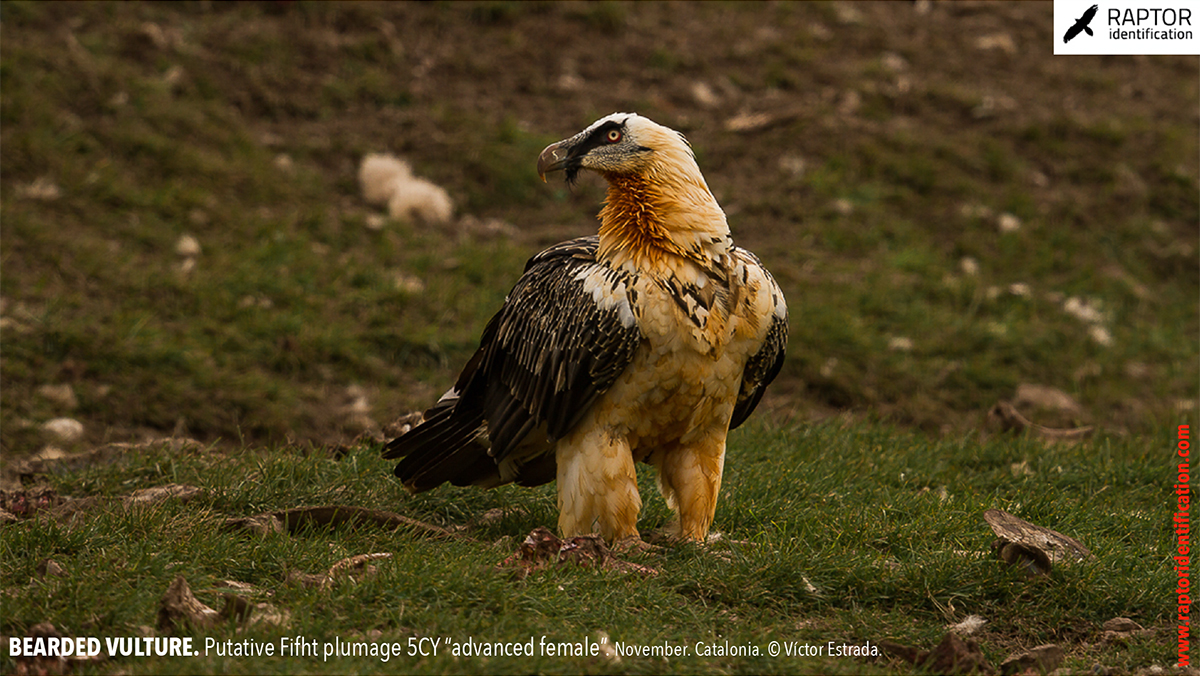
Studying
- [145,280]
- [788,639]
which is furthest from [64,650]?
[145,280]

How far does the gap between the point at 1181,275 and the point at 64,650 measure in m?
10.9

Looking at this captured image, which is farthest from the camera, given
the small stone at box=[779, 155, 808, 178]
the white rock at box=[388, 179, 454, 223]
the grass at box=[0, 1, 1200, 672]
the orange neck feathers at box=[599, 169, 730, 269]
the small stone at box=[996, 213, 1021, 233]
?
the small stone at box=[779, 155, 808, 178]

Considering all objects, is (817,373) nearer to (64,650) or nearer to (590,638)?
(590,638)

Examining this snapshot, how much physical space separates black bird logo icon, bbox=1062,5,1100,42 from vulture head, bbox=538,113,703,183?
722cm

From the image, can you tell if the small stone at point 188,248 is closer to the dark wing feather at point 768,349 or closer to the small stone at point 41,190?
the small stone at point 41,190

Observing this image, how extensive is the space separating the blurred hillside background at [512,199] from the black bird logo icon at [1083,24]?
836mm

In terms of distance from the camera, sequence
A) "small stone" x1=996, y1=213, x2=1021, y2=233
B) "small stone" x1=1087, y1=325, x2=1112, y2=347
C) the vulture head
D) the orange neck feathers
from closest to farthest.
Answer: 1. the orange neck feathers
2. the vulture head
3. "small stone" x1=1087, y1=325, x2=1112, y2=347
4. "small stone" x1=996, y1=213, x2=1021, y2=233

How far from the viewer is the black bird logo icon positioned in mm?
11045

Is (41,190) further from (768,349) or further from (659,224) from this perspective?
(768,349)

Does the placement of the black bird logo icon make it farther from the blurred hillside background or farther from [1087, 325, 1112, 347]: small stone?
[1087, 325, 1112, 347]: small stone

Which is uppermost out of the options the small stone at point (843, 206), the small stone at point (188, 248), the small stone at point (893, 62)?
the small stone at point (893, 62)

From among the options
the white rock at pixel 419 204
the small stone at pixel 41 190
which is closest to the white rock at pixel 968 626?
the white rock at pixel 419 204

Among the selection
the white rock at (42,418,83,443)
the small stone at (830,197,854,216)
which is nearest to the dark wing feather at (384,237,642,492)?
the white rock at (42,418,83,443)

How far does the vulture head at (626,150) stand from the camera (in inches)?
214
